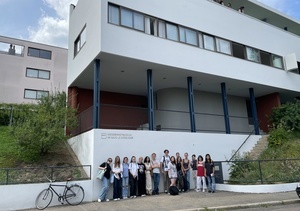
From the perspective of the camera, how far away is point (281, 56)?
802 inches

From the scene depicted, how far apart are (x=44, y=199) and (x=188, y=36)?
37.6 ft

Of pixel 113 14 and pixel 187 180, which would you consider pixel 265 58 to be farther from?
pixel 113 14

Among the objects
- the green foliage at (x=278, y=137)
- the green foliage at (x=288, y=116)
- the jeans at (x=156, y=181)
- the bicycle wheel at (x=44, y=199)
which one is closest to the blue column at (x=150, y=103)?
the jeans at (x=156, y=181)

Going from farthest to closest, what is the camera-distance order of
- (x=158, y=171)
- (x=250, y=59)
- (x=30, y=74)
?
1. (x=30, y=74)
2. (x=250, y=59)
3. (x=158, y=171)

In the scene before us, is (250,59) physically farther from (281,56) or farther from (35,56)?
(35,56)

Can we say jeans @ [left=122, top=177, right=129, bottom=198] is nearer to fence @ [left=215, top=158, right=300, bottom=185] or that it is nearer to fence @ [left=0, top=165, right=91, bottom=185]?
fence @ [left=0, top=165, right=91, bottom=185]

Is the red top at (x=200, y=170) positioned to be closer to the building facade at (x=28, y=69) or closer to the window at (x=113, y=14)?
the window at (x=113, y=14)

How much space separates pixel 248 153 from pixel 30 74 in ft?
94.0

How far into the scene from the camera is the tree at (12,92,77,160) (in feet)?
38.1

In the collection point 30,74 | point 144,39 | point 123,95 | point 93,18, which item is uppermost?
point 30,74

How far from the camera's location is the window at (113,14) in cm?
1301

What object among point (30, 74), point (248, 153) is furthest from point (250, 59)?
point (30, 74)

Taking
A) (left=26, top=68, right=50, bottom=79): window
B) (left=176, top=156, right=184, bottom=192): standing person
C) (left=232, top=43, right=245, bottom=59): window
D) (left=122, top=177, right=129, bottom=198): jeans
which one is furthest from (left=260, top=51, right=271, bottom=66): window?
(left=26, top=68, right=50, bottom=79): window

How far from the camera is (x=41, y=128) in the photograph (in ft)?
38.6
